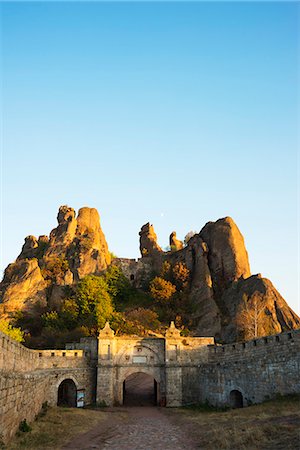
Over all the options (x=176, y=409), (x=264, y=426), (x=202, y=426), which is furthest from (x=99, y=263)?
(x=264, y=426)

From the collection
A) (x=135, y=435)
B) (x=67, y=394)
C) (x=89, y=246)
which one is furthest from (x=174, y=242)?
(x=135, y=435)

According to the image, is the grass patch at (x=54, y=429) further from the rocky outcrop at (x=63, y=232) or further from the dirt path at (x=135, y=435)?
the rocky outcrop at (x=63, y=232)

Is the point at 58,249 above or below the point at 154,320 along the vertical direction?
above

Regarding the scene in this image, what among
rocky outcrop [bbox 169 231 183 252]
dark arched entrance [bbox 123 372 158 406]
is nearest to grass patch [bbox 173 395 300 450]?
dark arched entrance [bbox 123 372 158 406]

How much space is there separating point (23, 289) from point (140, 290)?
14.9m

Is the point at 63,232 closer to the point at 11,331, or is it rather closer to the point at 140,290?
the point at 140,290

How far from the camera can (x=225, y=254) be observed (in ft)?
145

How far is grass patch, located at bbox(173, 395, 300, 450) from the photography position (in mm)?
10680

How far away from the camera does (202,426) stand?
16.0 m

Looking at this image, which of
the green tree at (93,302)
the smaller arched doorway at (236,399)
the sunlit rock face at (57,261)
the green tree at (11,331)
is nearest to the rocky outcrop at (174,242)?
the sunlit rock face at (57,261)

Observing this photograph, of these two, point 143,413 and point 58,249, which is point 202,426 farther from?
point 58,249

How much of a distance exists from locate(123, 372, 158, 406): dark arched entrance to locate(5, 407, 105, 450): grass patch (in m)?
7.99

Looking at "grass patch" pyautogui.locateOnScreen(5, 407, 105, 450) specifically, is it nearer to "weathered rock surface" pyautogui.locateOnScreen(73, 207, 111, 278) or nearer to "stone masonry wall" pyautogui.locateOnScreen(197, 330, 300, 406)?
"stone masonry wall" pyautogui.locateOnScreen(197, 330, 300, 406)

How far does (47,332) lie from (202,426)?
23.3 meters
